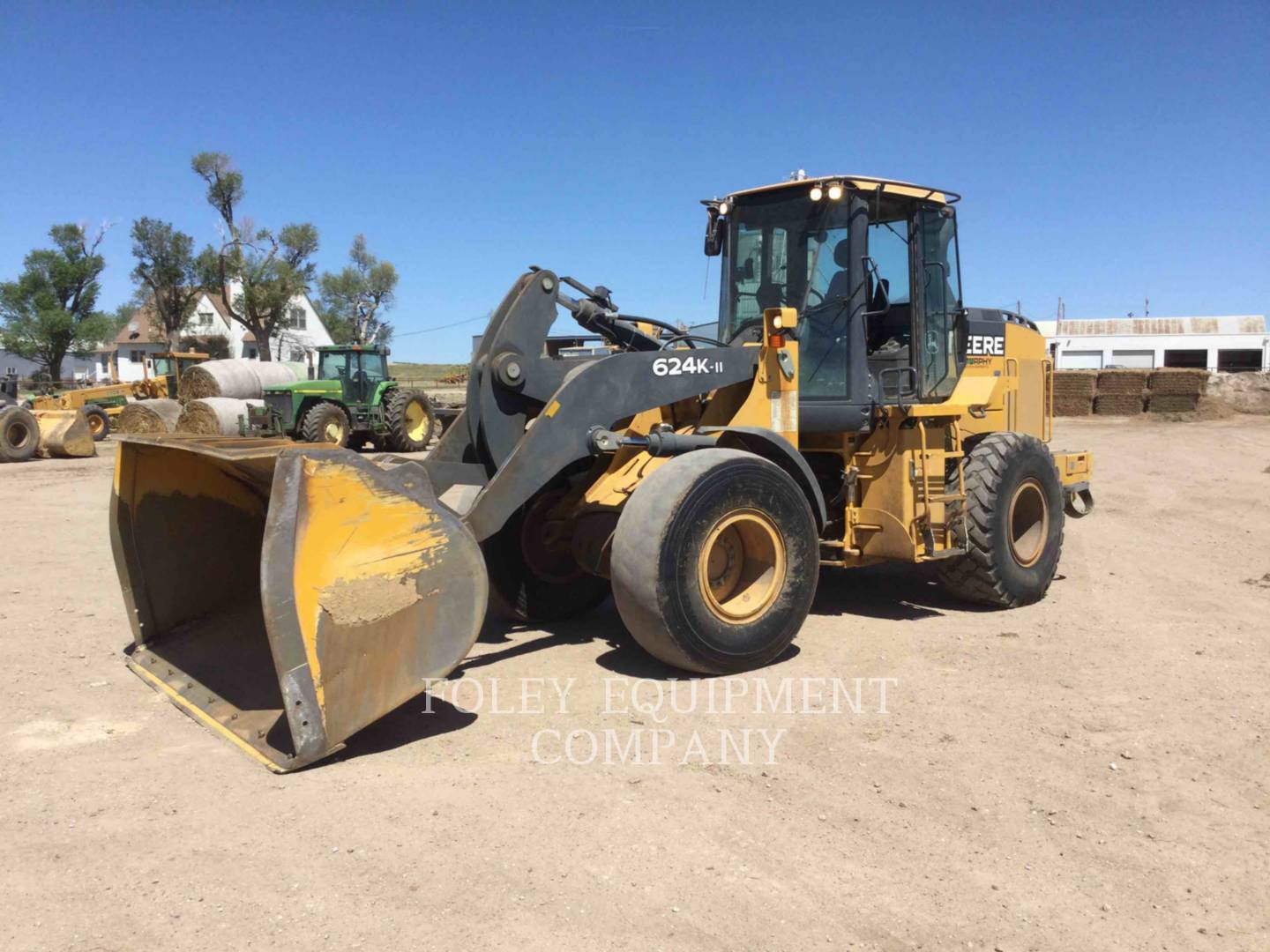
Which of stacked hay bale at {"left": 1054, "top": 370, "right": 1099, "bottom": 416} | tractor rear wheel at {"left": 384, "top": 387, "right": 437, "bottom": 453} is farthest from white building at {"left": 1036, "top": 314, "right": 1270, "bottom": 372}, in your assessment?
tractor rear wheel at {"left": 384, "top": 387, "right": 437, "bottom": 453}

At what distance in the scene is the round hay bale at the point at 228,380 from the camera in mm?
26375

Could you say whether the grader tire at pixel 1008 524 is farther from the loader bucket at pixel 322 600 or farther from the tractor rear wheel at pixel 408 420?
the tractor rear wheel at pixel 408 420

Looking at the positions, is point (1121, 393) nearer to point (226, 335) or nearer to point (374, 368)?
→ point (374, 368)

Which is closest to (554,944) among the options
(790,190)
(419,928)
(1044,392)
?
→ (419,928)

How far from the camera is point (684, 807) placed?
142 inches

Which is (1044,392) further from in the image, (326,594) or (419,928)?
(419,928)

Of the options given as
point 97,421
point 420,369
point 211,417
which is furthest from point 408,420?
point 420,369

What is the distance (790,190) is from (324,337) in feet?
200

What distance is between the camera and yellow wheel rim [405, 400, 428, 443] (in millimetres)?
22750

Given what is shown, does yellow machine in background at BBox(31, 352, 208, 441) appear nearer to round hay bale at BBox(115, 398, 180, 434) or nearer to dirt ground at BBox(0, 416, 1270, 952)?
round hay bale at BBox(115, 398, 180, 434)

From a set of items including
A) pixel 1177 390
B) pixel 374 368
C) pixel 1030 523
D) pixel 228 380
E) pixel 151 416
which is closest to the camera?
pixel 1030 523

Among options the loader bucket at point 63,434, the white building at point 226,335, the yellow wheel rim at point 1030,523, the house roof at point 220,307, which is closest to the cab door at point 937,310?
the yellow wheel rim at point 1030,523

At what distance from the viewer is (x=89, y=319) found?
179ft

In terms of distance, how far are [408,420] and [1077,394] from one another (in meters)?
18.6
